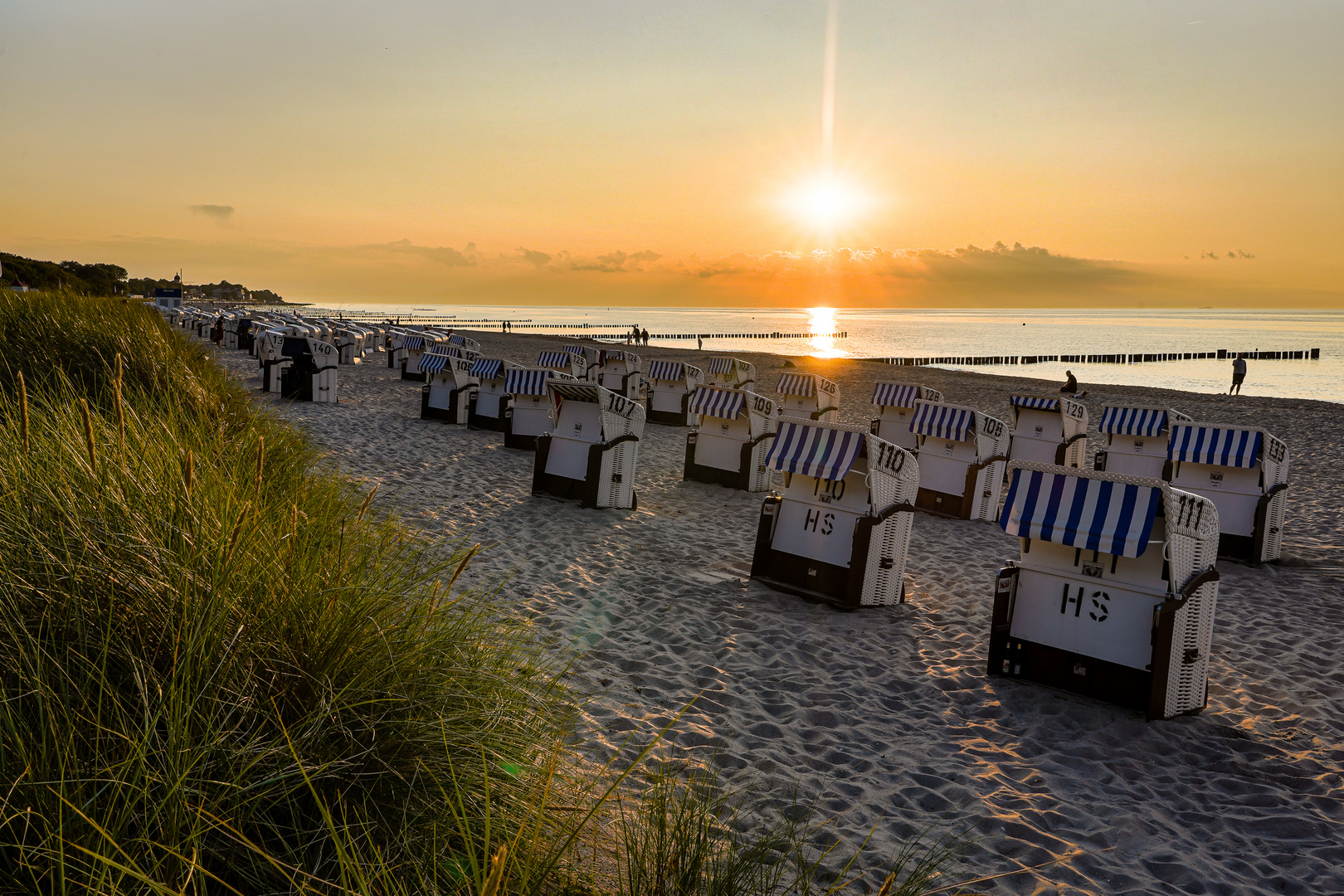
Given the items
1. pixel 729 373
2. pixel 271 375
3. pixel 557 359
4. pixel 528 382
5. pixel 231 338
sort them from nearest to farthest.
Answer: pixel 528 382 → pixel 557 359 → pixel 729 373 → pixel 271 375 → pixel 231 338

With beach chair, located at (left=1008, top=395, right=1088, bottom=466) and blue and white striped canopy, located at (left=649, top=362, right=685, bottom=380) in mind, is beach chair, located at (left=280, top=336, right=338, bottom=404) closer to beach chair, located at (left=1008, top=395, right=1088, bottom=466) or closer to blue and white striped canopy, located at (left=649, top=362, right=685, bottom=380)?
blue and white striped canopy, located at (left=649, top=362, right=685, bottom=380)

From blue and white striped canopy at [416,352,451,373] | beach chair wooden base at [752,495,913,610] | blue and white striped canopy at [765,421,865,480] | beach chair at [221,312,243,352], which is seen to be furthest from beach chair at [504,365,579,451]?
beach chair at [221,312,243,352]

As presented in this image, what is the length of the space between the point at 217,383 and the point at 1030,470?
8.86 m

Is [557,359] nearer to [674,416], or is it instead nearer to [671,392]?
[671,392]

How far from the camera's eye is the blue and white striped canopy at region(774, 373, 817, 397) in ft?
52.5

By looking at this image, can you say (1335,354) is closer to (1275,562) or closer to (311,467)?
(1275,562)

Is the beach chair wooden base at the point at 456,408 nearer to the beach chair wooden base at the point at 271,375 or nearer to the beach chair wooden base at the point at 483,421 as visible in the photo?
the beach chair wooden base at the point at 483,421

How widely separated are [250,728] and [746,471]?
1031 cm

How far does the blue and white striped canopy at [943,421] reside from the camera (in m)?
11.1

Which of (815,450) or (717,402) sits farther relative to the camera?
(717,402)

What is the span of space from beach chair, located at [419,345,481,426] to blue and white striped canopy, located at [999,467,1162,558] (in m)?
12.9

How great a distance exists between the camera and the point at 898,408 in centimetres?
1389

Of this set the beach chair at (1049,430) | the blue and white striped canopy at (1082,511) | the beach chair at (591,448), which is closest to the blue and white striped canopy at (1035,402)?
the beach chair at (1049,430)

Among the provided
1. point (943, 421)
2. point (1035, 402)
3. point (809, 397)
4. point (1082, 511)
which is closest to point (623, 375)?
point (809, 397)
